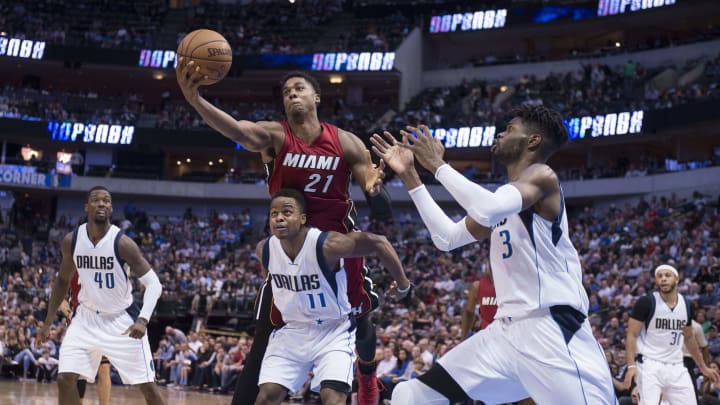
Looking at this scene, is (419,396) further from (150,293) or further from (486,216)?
(150,293)

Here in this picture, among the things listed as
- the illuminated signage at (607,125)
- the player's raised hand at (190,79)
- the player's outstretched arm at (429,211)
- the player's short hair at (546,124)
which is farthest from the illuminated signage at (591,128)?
the player's outstretched arm at (429,211)

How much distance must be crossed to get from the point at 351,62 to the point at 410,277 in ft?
54.3

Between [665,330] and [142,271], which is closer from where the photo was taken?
[142,271]

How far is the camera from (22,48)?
39688 millimetres

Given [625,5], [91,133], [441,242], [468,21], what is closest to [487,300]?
[441,242]

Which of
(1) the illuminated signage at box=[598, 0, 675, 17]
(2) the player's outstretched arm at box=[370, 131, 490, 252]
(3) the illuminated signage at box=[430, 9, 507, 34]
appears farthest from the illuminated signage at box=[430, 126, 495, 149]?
(2) the player's outstretched arm at box=[370, 131, 490, 252]

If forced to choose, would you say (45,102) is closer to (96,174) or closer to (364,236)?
(96,174)

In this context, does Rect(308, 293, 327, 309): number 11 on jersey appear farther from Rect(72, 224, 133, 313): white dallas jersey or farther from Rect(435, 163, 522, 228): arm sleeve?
Rect(72, 224, 133, 313): white dallas jersey

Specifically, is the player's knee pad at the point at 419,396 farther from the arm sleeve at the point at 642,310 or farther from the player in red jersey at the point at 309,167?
the arm sleeve at the point at 642,310

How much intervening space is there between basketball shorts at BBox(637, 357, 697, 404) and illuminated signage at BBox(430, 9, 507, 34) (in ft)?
102

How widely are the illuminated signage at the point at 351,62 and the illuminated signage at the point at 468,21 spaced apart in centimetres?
306

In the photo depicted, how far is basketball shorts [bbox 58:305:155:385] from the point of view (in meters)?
7.89

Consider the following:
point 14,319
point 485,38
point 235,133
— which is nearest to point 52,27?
point 485,38

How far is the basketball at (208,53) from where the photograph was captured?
19.8 ft
